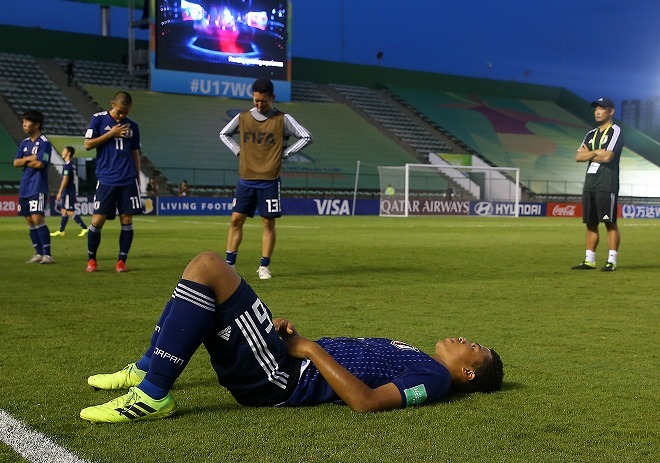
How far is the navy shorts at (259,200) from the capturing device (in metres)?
8.98

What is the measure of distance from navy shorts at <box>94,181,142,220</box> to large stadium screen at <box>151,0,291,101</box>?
29.3m

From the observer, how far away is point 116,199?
935 cm

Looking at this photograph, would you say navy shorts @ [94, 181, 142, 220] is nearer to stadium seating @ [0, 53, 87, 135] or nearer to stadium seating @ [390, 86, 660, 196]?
stadium seating @ [0, 53, 87, 135]

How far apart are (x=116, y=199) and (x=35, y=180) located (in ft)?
6.53

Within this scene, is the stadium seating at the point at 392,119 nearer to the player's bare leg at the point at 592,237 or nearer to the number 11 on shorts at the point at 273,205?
the player's bare leg at the point at 592,237

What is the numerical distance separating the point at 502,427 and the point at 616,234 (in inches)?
310

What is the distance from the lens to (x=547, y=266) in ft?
35.8

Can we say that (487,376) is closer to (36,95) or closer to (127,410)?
(127,410)

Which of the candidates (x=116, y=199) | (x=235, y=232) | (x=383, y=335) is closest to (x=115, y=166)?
(x=116, y=199)

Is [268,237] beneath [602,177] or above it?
beneath

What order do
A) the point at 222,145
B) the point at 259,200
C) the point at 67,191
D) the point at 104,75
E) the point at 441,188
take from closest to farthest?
the point at 259,200, the point at 67,191, the point at 222,145, the point at 441,188, the point at 104,75

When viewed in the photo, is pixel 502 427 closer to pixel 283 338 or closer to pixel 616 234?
pixel 283 338

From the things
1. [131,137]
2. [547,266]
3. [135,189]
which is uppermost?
[131,137]

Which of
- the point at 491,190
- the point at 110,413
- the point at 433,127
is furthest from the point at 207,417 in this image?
the point at 433,127
